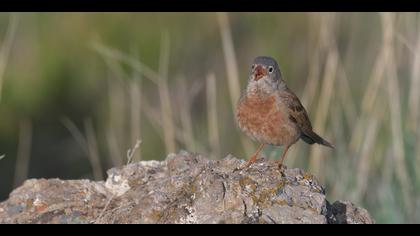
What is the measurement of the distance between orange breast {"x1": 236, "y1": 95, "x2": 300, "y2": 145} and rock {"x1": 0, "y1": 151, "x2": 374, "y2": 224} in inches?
47.2

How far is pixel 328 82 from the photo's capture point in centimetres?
716

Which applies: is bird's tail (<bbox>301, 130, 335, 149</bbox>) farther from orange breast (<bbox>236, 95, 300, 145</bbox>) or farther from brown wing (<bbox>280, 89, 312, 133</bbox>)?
orange breast (<bbox>236, 95, 300, 145</bbox>)

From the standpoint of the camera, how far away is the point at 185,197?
4.09 m

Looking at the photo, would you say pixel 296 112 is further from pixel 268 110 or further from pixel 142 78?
pixel 142 78

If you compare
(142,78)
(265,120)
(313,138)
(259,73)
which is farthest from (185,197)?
(142,78)

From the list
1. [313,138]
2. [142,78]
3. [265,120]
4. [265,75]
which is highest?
[265,75]

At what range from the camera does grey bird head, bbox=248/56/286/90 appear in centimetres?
615

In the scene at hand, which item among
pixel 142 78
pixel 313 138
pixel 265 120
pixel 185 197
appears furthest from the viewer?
pixel 142 78

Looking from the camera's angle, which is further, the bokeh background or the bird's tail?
the bokeh background

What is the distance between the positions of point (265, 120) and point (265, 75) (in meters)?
0.30

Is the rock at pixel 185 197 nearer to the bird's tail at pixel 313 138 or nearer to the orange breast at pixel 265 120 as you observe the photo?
the orange breast at pixel 265 120

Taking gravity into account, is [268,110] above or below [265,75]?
below

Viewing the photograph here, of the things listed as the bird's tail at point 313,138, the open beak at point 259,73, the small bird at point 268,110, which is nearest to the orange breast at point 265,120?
the small bird at point 268,110

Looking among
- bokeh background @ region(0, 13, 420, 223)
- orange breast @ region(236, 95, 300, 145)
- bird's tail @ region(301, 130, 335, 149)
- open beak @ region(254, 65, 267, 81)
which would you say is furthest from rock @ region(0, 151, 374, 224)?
bokeh background @ region(0, 13, 420, 223)
